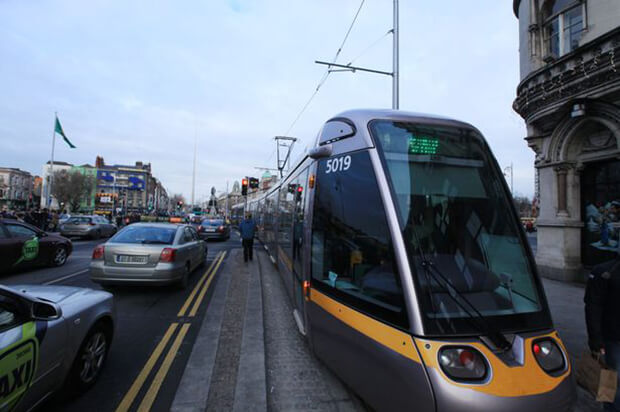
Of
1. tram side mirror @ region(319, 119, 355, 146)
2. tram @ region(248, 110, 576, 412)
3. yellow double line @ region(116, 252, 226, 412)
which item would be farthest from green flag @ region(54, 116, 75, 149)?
tram @ region(248, 110, 576, 412)

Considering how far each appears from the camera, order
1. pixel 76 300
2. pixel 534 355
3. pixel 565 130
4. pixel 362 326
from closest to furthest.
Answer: pixel 534 355, pixel 362 326, pixel 76 300, pixel 565 130

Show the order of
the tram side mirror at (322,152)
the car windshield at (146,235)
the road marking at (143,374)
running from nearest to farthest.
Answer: the road marking at (143,374) → the tram side mirror at (322,152) → the car windshield at (146,235)

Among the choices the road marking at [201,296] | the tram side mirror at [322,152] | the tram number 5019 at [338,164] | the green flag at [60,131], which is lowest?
the road marking at [201,296]

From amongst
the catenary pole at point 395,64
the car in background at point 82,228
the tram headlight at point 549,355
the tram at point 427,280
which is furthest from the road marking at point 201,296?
the car in background at point 82,228

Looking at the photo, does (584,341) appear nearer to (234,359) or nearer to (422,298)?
(422,298)

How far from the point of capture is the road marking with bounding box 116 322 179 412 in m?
3.02

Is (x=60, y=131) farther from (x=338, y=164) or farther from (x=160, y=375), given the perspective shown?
(x=338, y=164)

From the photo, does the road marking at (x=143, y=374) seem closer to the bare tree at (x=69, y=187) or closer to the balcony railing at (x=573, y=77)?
the balcony railing at (x=573, y=77)

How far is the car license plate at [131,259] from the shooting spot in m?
6.45

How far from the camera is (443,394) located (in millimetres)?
1955

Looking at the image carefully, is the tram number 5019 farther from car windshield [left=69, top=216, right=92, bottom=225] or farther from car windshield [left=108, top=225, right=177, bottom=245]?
car windshield [left=69, top=216, right=92, bottom=225]

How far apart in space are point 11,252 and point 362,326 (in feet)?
31.9

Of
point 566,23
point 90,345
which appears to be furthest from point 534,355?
point 566,23

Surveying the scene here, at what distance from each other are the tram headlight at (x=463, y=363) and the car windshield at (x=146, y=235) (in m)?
6.43
